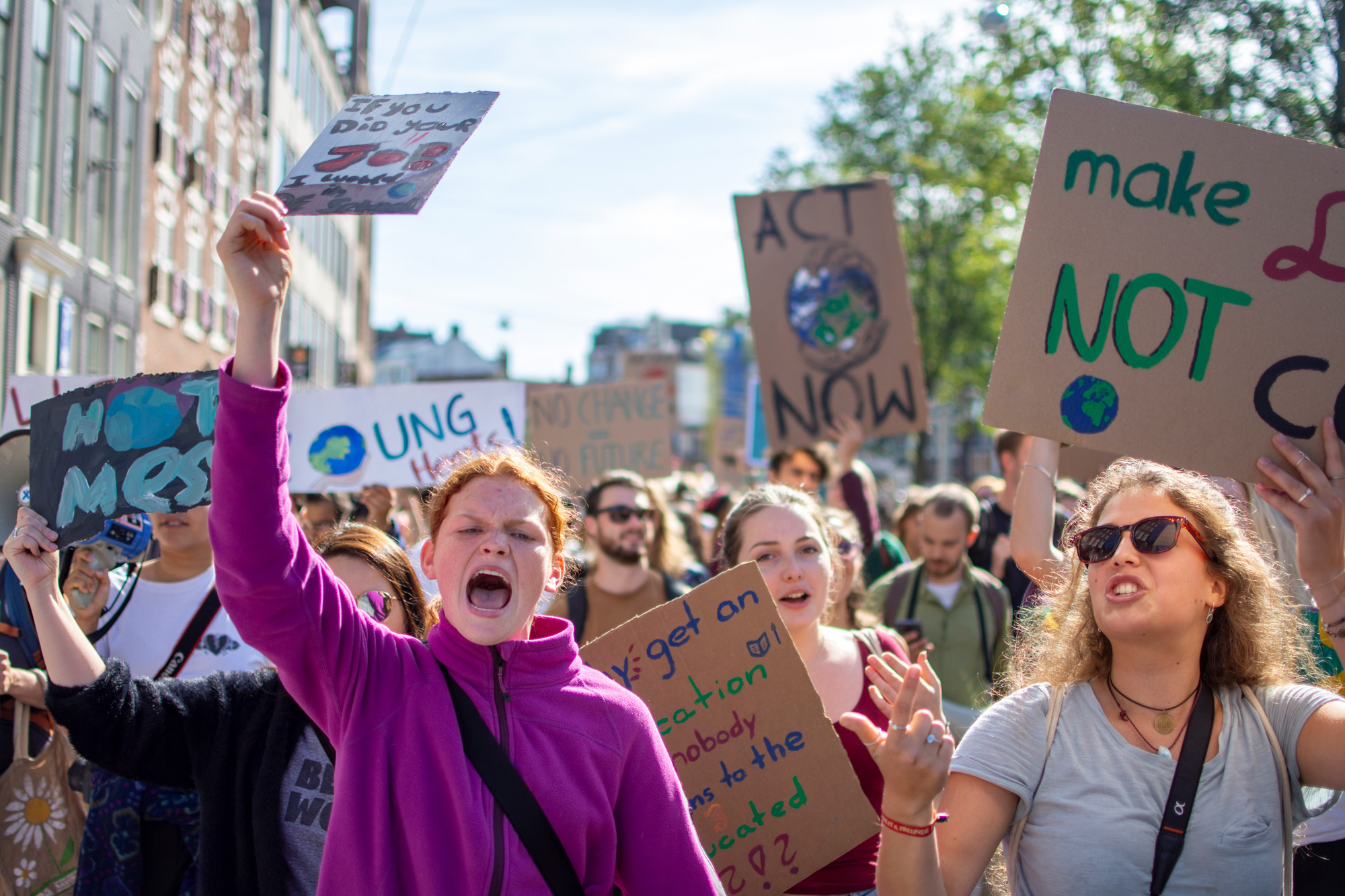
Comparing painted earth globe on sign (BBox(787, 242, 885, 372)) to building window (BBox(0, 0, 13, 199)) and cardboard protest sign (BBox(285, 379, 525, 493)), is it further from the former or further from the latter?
building window (BBox(0, 0, 13, 199))

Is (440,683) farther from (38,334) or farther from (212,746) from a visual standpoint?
(38,334)

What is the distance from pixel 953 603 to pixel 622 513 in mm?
1584

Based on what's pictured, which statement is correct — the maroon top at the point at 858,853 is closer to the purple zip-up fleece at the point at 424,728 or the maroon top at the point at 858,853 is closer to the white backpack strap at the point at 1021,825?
the white backpack strap at the point at 1021,825

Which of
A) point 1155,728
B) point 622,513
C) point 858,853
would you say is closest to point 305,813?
point 858,853

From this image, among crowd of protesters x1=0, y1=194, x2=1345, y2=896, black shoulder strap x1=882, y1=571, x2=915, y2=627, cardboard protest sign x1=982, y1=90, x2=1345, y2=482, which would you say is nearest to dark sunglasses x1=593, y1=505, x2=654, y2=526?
black shoulder strap x1=882, y1=571, x2=915, y2=627

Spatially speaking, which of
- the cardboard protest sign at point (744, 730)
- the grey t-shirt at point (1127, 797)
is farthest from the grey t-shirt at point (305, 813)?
the grey t-shirt at point (1127, 797)

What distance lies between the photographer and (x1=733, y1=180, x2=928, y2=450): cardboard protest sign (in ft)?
20.8

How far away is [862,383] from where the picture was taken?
6363 mm

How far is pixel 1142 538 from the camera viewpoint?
245cm

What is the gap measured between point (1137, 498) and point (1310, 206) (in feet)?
2.69

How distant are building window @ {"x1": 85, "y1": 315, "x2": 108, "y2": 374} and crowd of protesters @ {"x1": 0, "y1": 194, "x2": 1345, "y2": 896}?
1446cm

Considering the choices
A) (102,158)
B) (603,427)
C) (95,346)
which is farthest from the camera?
(95,346)

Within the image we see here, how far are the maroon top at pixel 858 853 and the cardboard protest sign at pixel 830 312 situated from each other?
10.6ft

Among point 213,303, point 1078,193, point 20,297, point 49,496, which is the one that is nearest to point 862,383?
point 1078,193
